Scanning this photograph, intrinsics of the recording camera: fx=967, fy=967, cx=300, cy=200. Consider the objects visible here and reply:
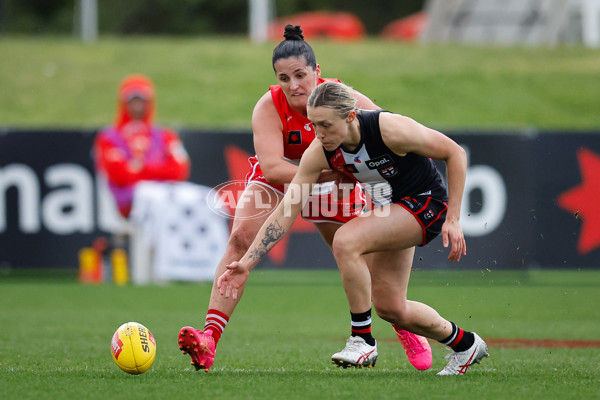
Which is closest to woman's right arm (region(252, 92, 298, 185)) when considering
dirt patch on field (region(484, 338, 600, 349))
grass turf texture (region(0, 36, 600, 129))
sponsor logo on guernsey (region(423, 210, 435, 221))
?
sponsor logo on guernsey (region(423, 210, 435, 221))

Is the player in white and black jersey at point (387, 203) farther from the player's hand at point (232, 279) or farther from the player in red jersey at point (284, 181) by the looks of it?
the player in red jersey at point (284, 181)

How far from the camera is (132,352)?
574cm

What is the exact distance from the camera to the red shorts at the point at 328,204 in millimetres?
6434

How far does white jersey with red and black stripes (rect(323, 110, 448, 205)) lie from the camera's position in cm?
571

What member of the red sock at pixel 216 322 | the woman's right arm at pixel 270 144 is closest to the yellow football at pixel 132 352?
the red sock at pixel 216 322

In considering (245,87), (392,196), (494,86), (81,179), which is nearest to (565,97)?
(494,86)

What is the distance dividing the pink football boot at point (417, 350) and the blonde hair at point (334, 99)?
173 centimetres

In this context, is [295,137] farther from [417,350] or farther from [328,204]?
[417,350]

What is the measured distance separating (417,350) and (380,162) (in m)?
1.42

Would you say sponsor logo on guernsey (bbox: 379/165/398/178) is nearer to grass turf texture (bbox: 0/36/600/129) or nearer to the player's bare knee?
the player's bare knee

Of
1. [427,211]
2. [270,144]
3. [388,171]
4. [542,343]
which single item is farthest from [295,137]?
[542,343]

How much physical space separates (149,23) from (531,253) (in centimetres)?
2627

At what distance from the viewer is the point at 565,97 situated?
21.2 m

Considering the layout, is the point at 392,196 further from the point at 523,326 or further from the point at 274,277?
the point at 274,277
